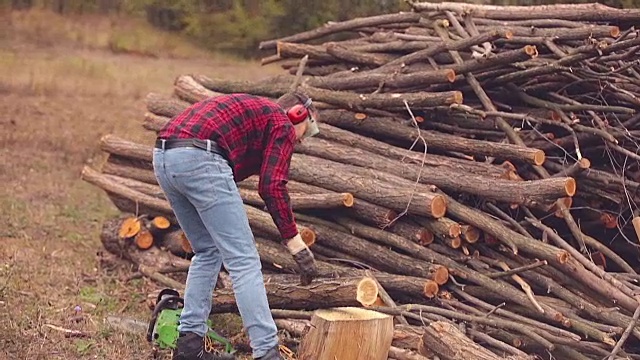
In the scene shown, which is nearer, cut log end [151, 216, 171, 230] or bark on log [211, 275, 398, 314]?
bark on log [211, 275, 398, 314]

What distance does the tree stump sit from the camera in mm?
5211

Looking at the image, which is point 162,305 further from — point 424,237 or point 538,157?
point 538,157

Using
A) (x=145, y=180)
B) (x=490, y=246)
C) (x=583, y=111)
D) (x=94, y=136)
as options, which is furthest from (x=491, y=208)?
(x=94, y=136)

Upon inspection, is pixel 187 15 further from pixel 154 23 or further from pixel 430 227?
pixel 430 227

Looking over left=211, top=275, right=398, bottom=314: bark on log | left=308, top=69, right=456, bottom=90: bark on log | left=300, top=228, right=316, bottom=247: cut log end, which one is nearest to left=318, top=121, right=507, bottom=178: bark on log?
left=308, top=69, right=456, bottom=90: bark on log

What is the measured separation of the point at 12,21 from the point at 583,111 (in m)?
14.3

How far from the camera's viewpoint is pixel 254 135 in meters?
5.16

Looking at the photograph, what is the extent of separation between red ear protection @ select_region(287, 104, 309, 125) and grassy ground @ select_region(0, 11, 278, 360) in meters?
1.93

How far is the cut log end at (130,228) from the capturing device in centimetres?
798

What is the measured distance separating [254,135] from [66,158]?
29.6ft

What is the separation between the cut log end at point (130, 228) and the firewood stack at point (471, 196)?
16 mm

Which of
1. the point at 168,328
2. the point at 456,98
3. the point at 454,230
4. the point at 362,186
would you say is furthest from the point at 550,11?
the point at 168,328

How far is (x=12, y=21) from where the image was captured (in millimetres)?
18359

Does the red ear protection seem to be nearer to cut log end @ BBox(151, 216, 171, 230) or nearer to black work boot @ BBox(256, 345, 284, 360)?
black work boot @ BBox(256, 345, 284, 360)
